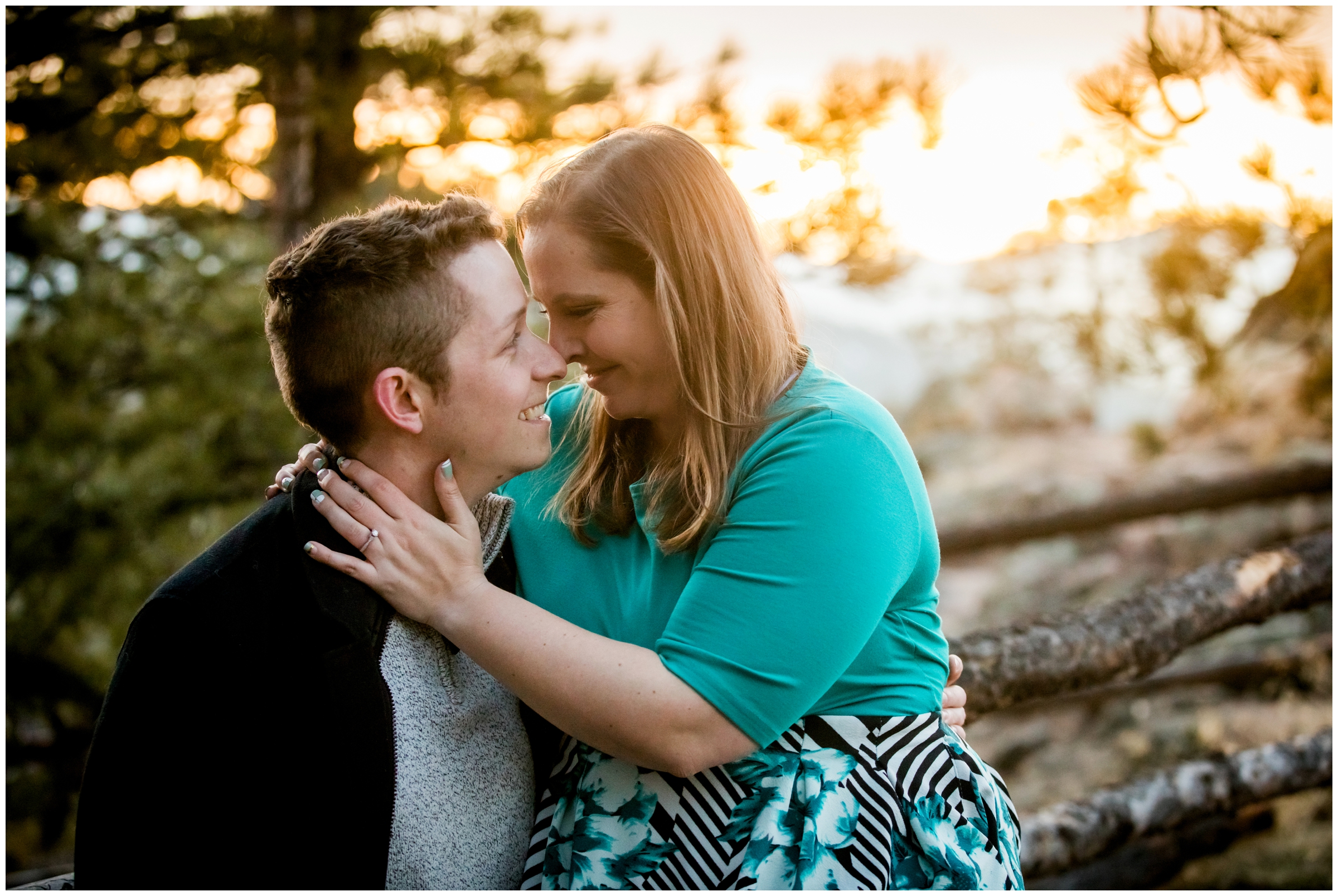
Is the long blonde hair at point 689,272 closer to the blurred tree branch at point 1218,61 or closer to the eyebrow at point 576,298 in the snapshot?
the eyebrow at point 576,298

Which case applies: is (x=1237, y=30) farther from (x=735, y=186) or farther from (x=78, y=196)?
(x=78, y=196)

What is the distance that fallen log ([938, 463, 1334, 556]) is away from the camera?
148 inches

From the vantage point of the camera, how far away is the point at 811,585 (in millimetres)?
1369

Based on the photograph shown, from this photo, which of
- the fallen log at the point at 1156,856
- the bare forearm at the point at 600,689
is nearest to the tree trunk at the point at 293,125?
the bare forearm at the point at 600,689

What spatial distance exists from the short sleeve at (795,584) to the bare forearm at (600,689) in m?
0.03

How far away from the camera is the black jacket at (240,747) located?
1.39 m

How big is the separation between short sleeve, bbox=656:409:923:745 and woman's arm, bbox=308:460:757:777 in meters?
0.05

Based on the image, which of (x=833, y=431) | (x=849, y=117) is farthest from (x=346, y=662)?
(x=849, y=117)

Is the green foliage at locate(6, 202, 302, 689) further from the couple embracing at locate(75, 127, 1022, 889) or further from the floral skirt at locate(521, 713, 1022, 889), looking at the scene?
the floral skirt at locate(521, 713, 1022, 889)

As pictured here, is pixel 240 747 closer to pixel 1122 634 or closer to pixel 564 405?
pixel 564 405

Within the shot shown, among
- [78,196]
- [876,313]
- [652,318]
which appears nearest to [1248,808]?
[652,318]

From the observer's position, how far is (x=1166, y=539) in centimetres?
657

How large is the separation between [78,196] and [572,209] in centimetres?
308

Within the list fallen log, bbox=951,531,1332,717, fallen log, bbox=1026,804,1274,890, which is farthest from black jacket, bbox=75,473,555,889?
fallen log, bbox=1026,804,1274,890
